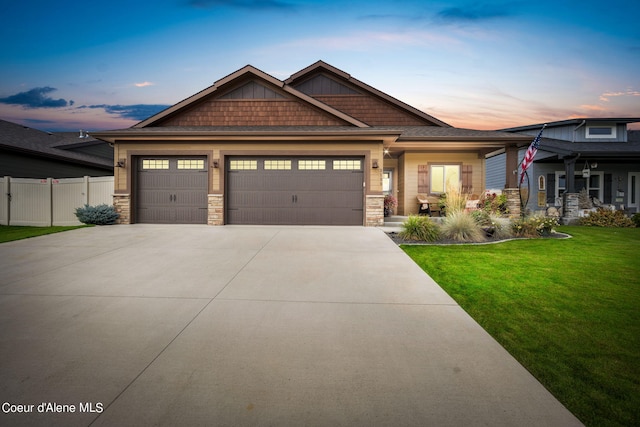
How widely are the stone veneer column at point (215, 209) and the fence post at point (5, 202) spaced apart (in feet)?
26.7

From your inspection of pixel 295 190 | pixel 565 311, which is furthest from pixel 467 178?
pixel 565 311

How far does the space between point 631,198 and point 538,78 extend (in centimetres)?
897

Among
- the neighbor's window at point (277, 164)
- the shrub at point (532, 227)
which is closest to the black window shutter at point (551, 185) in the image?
the shrub at point (532, 227)

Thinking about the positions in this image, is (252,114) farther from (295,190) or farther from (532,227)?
(532,227)

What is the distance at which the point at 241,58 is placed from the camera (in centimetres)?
1672

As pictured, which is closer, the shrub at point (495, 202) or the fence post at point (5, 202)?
the shrub at point (495, 202)

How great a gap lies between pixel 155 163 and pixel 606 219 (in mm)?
19358

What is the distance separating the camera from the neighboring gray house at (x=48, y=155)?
14508 millimetres

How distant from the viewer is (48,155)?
15.8 meters

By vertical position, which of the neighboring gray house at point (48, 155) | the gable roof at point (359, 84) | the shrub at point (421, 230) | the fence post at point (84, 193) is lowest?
the shrub at point (421, 230)

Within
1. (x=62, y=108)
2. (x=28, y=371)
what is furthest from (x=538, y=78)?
(x=62, y=108)

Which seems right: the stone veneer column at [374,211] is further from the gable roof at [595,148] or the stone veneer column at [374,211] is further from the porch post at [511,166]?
the gable roof at [595,148]

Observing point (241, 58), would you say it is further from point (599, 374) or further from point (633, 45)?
point (633, 45)

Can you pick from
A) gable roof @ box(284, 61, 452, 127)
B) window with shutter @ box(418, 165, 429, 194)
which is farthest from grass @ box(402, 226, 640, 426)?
gable roof @ box(284, 61, 452, 127)
